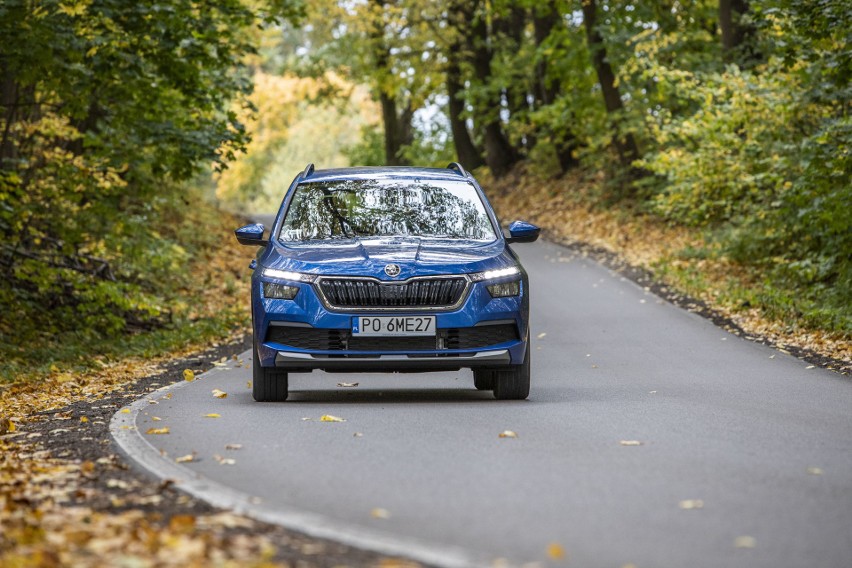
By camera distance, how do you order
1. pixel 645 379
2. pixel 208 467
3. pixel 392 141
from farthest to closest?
pixel 392 141 < pixel 645 379 < pixel 208 467

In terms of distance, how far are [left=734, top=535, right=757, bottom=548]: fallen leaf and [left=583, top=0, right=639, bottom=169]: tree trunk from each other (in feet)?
96.8

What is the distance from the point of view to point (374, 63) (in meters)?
44.8

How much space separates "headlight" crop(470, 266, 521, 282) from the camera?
34.7 ft

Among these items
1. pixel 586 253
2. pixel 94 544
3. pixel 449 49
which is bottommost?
pixel 586 253

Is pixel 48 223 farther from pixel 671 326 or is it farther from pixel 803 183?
pixel 803 183

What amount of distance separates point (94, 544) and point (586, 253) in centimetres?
2564

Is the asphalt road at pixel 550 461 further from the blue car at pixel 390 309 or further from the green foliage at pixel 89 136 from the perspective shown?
the green foliage at pixel 89 136

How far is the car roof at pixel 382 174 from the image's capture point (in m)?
12.2

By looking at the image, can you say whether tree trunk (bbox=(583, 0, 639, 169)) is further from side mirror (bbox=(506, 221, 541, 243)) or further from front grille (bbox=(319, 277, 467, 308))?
front grille (bbox=(319, 277, 467, 308))

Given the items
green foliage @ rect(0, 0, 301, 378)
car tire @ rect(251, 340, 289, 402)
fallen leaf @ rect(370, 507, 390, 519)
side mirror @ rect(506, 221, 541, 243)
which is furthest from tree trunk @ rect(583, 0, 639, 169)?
fallen leaf @ rect(370, 507, 390, 519)

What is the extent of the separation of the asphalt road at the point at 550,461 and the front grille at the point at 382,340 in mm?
496

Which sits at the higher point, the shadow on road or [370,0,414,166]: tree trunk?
[370,0,414,166]: tree trunk

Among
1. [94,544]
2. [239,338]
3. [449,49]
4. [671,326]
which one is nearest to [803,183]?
[671,326]

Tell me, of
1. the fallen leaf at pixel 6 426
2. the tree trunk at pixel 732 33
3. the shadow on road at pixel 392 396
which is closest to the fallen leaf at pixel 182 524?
the fallen leaf at pixel 6 426
